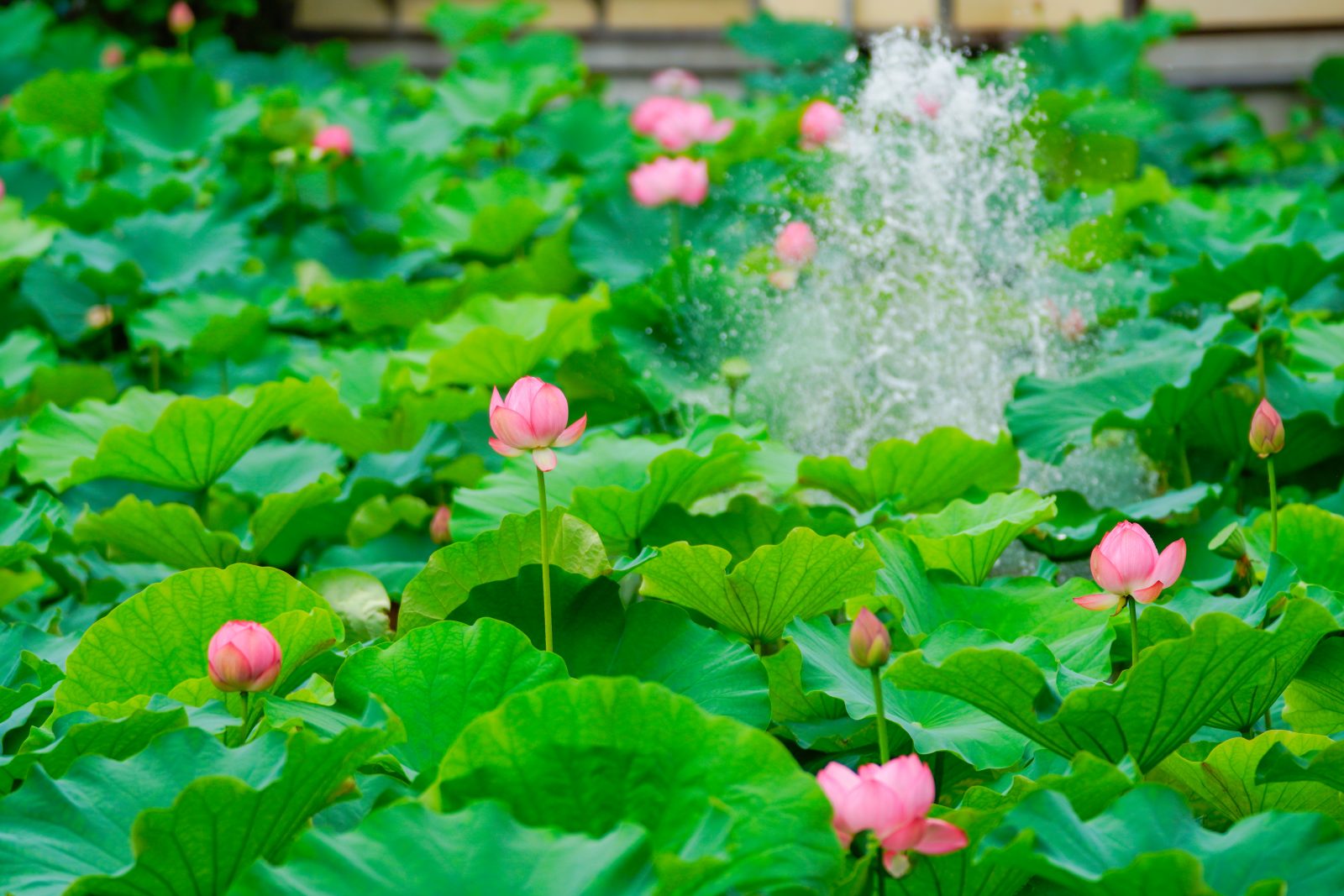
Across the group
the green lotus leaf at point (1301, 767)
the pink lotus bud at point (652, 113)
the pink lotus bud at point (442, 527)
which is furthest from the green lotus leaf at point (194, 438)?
the pink lotus bud at point (652, 113)

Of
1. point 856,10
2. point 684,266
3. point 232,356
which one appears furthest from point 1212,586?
point 856,10

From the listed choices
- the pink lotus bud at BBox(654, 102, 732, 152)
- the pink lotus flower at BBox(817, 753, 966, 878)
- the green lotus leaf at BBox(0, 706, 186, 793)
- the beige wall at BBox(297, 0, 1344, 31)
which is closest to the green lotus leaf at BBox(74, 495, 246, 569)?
the green lotus leaf at BBox(0, 706, 186, 793)

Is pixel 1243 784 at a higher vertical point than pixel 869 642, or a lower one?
lower

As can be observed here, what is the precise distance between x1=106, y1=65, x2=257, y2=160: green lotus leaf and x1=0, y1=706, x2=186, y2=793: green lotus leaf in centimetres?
187

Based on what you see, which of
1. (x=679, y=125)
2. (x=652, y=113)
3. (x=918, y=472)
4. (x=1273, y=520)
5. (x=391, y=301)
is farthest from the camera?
(x=652, y=113)

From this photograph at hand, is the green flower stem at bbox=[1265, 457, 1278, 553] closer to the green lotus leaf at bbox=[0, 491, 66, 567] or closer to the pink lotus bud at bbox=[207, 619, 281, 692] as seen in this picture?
the pink lotus bud at bbox=[207, 619, 281, 692]

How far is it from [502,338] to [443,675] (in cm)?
68

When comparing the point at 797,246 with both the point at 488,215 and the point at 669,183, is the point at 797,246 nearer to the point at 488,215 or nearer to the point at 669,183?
the point at 669,183

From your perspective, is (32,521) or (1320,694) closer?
(1320,694)

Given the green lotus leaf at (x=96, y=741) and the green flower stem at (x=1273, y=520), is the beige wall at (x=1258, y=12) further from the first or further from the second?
the green lotus leaf at (x=96, y=741)

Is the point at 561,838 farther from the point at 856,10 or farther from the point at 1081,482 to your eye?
the point at 856,10

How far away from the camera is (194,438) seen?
1221 mm

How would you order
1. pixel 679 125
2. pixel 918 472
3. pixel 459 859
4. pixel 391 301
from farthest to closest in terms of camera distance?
pixel 679 125 < pixel 391 301 < pixel 918 472 < pixel 459 859

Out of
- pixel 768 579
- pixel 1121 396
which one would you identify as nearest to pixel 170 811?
pixel 768 579
